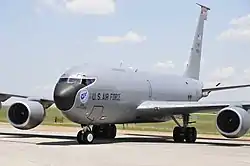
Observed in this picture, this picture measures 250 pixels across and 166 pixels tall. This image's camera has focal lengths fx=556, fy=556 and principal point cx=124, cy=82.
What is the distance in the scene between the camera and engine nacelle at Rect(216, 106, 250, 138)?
1000 inches

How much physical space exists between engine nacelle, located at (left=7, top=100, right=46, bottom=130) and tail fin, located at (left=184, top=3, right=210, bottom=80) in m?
11.9

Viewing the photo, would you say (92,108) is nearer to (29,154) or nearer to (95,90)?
(95,90)

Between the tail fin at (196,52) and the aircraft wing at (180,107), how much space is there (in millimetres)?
8595

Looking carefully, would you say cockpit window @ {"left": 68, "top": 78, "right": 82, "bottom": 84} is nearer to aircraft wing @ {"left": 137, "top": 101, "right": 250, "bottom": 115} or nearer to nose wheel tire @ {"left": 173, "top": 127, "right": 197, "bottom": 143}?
aircraft wing @ {"left": 137, "top": 101, "right": 250, "bottom": 115}

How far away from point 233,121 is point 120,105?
5.50 metres

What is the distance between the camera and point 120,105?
27.3 m

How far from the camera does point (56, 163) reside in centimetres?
1561

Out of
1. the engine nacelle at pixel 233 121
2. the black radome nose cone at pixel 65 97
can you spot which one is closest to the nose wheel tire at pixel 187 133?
the engine nacelle at pixel 233 121

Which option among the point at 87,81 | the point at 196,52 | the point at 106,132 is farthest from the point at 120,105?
the point at 196,52

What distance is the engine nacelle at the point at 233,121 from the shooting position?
2539 cm

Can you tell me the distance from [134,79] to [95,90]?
4.09 metres

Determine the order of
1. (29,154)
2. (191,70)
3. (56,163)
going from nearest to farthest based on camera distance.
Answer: (56,163) < (29,154) < (191,70)

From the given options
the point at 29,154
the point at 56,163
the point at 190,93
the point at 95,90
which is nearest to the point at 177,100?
the point at 190,93

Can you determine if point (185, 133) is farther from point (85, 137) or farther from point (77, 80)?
point (77, 80)
